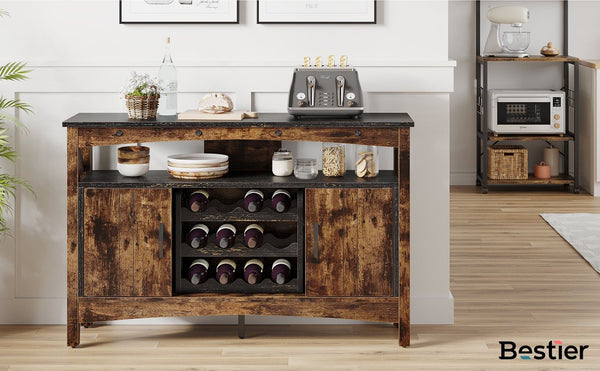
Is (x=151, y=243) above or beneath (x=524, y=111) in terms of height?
beneath

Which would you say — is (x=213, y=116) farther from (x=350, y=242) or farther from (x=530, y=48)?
(x=530, y=48)

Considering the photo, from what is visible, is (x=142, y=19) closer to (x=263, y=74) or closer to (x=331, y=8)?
(x=263, y=74)

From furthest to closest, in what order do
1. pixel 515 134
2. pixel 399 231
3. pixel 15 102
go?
pixel 515 134
pixel 15 102
pixel 399 231

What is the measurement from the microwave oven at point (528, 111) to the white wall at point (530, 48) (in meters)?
0.36

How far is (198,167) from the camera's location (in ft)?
11.6

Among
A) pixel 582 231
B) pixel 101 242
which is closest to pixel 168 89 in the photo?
pixel 101 242

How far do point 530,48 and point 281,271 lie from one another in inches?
186

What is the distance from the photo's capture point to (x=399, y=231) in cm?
351

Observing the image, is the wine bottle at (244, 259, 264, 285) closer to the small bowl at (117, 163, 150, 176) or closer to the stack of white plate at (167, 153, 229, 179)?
Result: the stack of white plate at (167, 153, 229, 179)

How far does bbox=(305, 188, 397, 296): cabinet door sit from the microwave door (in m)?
4.00

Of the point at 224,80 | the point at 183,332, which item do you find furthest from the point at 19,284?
the point at 224,80

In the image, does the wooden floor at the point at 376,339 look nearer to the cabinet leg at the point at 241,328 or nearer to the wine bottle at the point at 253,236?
the cabinet leg at the point at 241,328

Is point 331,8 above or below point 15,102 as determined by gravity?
above

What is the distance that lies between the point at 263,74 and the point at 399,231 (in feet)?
2.97
